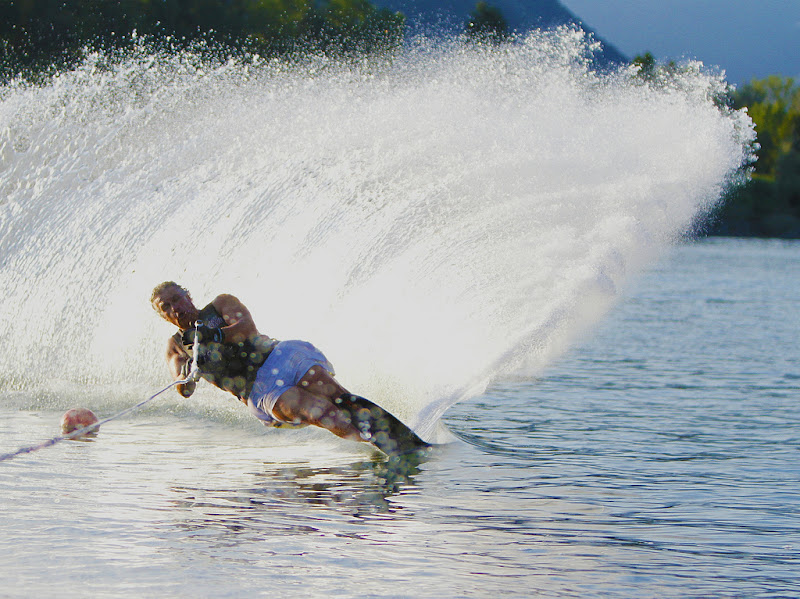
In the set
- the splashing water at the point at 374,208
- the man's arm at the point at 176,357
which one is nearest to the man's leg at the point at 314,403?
the man's arm at the point at 176,357

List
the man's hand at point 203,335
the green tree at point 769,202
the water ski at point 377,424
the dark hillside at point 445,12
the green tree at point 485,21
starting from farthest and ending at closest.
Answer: the green tree at point 769,202, the green tree at point 485,21, the dark hillside at point 445,12, the water ski at point 377,424, the man's hand at point 203,335

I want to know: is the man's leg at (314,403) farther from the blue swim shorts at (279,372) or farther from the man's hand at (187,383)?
the man's hand at (187,383)

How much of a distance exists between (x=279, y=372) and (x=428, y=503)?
5.28ft

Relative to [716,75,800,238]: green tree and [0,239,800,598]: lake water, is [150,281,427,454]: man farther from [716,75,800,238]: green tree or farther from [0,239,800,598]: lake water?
[716,75,800,238]: green tree

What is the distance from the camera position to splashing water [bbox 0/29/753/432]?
9766 millimetres

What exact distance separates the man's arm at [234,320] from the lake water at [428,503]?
0.87 m

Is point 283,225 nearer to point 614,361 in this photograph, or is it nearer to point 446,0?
point 614,361

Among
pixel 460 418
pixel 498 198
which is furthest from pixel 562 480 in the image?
pixel 498 198

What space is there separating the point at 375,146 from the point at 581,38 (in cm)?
227

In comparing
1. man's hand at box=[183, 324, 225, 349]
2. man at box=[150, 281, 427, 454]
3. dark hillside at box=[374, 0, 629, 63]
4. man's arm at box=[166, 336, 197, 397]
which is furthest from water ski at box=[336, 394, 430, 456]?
dark hillside at box=[374, 0, 629, 63]

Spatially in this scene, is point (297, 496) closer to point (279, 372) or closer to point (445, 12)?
point (279, 372)

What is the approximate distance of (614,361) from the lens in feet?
50.4

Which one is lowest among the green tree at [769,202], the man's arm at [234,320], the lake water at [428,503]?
the lake water at [428,503]

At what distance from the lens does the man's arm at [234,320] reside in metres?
7.85
